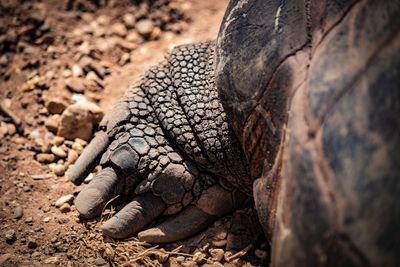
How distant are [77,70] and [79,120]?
0.62 meters

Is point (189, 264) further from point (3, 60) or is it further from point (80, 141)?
point (3, 60)

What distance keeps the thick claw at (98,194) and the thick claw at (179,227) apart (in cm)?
25

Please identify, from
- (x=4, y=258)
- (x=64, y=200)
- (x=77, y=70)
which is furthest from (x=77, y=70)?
(x=4, y=258)

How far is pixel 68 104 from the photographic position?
2.21 metres

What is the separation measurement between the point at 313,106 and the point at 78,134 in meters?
1.51

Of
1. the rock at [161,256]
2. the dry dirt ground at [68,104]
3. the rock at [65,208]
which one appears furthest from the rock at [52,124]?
the rock at [161,256]

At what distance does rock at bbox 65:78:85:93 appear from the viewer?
90.7 inches

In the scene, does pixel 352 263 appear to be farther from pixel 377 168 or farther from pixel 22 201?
pixel 22 201

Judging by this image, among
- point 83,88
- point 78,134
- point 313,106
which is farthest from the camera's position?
point 83,88

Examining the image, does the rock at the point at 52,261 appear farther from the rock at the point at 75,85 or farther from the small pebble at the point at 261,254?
the rock at the point at 75,85

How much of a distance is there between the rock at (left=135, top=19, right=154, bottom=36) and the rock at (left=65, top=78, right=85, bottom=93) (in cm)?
77

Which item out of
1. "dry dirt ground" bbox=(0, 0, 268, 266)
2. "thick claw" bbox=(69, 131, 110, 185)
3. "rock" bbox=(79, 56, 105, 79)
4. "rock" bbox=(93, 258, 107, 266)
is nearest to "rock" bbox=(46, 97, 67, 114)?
"dry dirt ground" bbox=(0, 0, 268, 266)

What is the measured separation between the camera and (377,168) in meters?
0.88

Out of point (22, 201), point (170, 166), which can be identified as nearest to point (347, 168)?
point (170, 166)
